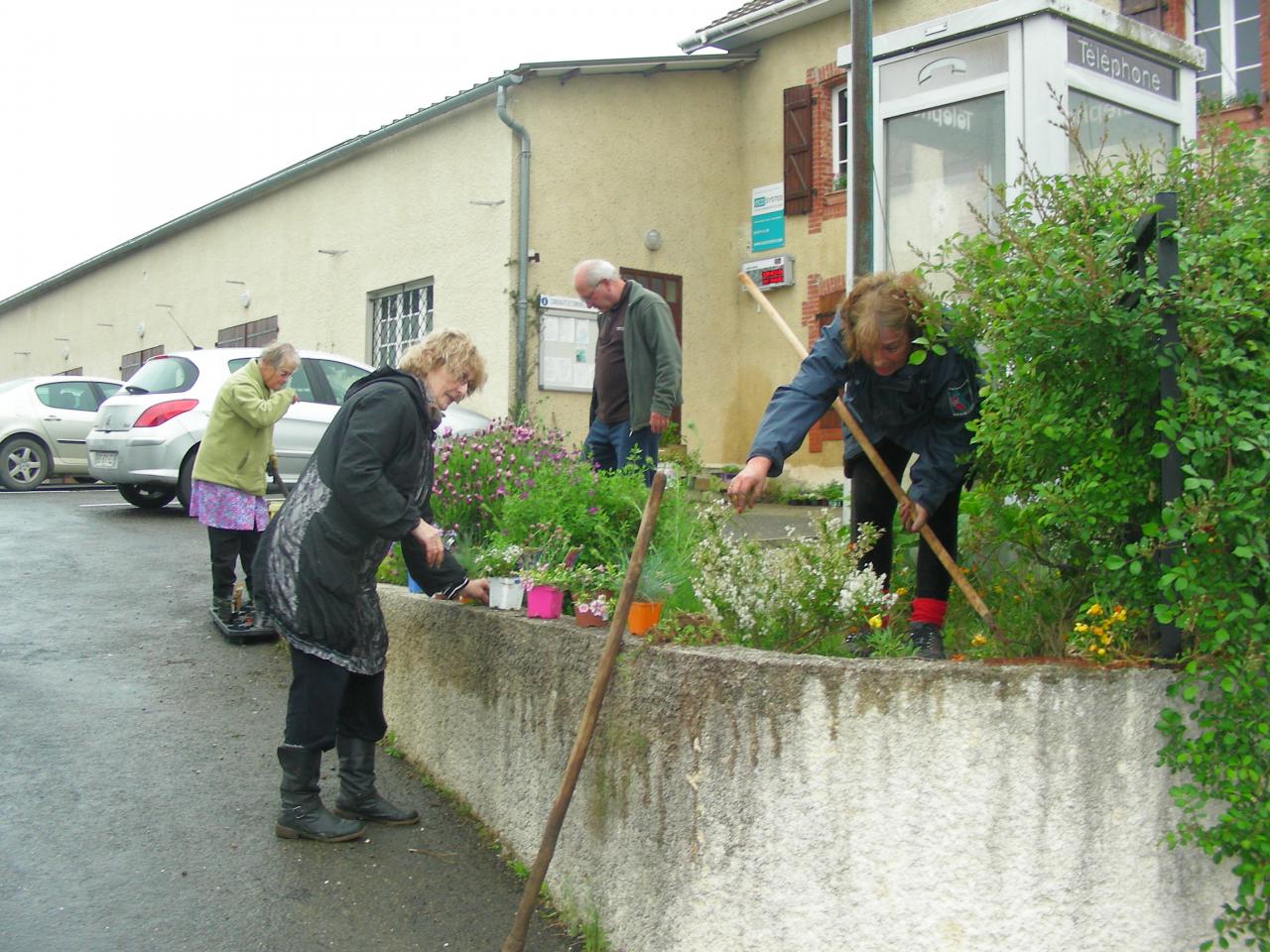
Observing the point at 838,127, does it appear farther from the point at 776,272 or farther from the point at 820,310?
the point at 820,310

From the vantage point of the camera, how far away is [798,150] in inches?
599

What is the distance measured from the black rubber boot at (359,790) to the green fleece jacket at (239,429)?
8.98 ft

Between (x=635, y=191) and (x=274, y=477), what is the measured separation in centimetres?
838

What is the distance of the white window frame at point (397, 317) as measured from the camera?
16.1 m

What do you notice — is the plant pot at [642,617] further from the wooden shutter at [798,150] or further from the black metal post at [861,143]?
the wooden shutter at [798,150]

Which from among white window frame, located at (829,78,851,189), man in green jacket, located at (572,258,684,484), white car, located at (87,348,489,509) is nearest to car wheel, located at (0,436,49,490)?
white car, located at (87,348,489,509)

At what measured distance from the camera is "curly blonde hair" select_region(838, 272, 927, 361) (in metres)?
Answer: 3.83

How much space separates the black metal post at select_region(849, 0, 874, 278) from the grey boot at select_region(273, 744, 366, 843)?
3.95 m

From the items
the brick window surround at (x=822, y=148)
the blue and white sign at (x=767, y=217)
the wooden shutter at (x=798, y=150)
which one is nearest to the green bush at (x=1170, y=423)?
the brick window surround at (x=822, y=148)

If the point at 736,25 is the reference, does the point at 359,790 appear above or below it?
below

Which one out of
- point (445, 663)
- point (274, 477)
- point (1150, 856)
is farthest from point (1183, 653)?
point (274, 477)

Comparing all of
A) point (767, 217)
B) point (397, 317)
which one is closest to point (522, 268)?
point (397, 317)

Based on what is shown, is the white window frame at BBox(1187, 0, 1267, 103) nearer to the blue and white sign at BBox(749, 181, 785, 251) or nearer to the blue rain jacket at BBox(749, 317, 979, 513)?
the blue and white sign at BBox(749, 181, 785, 251)

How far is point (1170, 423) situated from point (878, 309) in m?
1.11
